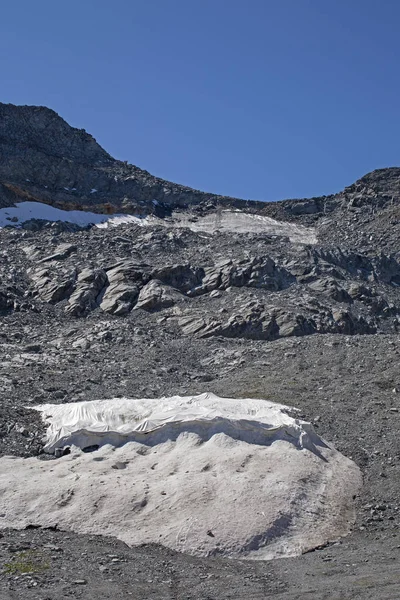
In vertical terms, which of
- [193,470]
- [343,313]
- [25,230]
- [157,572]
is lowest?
[157,572]

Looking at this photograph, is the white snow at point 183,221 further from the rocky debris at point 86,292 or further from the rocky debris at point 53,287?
the rocky debris at point 86,292

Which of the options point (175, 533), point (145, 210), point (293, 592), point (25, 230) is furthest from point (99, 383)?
point (145, 210)

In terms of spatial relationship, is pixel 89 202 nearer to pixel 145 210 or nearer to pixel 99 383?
pixel 145 210

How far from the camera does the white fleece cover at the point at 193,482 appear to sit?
17.1 meters

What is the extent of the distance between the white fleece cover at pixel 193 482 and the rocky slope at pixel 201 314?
2.47ft

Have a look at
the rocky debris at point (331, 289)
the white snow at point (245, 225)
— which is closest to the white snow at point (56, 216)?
the white snow at point (245, 225)

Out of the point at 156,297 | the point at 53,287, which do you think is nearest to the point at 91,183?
the point at 53,287

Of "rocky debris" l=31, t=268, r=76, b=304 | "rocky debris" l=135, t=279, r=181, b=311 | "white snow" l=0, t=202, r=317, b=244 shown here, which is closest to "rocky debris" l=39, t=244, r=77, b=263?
"rocky debris" l=31, t=268, r=76, b=304

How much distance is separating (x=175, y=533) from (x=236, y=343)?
23.5 m

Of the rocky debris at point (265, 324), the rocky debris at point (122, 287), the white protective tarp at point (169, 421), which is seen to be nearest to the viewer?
the white protective tarp at point (169, 421)

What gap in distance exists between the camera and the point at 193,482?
61.1ft

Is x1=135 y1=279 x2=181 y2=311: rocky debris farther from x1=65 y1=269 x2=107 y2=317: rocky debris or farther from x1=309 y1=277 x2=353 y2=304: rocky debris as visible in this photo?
x1=309 y1=277 x2=353 y2=304: rocky debris

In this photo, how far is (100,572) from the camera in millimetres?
15125

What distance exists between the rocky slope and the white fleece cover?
753 millimetres
